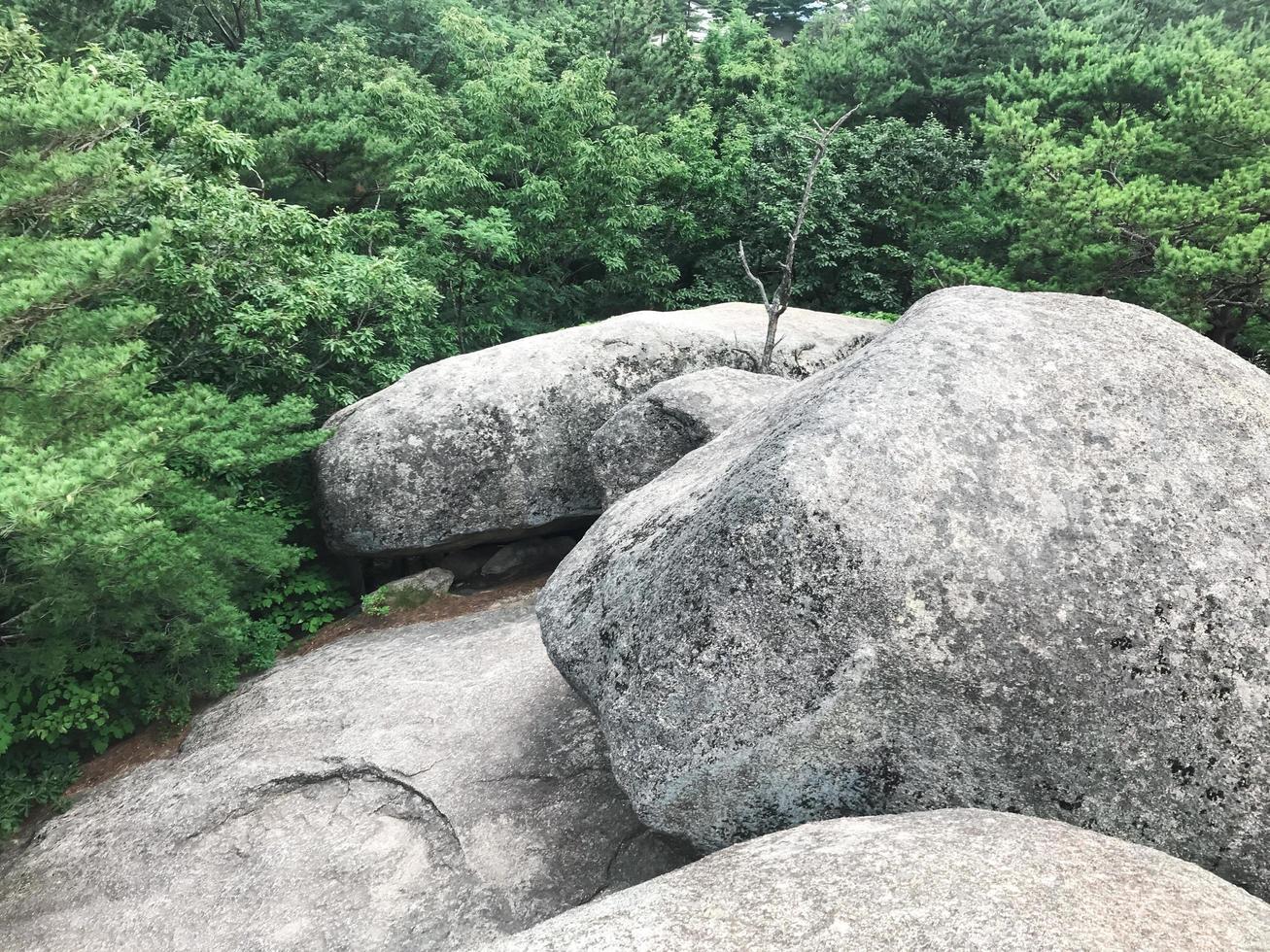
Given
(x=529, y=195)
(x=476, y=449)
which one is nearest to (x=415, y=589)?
(x=476, y=449)

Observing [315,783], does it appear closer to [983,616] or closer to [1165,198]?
[983,616]

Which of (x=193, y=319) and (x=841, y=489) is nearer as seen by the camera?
(x=841, y=489)

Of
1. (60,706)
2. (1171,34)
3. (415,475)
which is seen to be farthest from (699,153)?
(60,706)

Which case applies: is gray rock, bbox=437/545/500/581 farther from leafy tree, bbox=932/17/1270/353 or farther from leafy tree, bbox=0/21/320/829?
leafy tree, bbox=932/17/1270/353

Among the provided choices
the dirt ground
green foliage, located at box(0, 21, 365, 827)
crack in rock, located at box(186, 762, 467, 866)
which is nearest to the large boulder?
the dirt ground

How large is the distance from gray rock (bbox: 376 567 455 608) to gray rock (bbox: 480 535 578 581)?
62 cm

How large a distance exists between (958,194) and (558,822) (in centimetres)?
1786

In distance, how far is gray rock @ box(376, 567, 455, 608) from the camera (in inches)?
394

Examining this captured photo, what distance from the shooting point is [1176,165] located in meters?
12.8

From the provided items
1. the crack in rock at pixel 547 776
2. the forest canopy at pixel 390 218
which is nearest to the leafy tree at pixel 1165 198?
the forest canopy at pixel 390 218

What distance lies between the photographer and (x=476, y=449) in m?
10.0

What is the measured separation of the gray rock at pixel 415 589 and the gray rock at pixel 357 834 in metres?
2.60

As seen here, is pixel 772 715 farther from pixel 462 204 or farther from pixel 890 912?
pixel 462 204

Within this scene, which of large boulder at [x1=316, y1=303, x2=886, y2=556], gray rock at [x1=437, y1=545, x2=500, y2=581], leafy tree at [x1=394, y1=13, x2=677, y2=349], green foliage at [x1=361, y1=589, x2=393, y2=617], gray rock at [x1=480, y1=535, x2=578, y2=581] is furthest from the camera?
leafy tree at [x1=394, y1=13, x2=677, y2=349]
